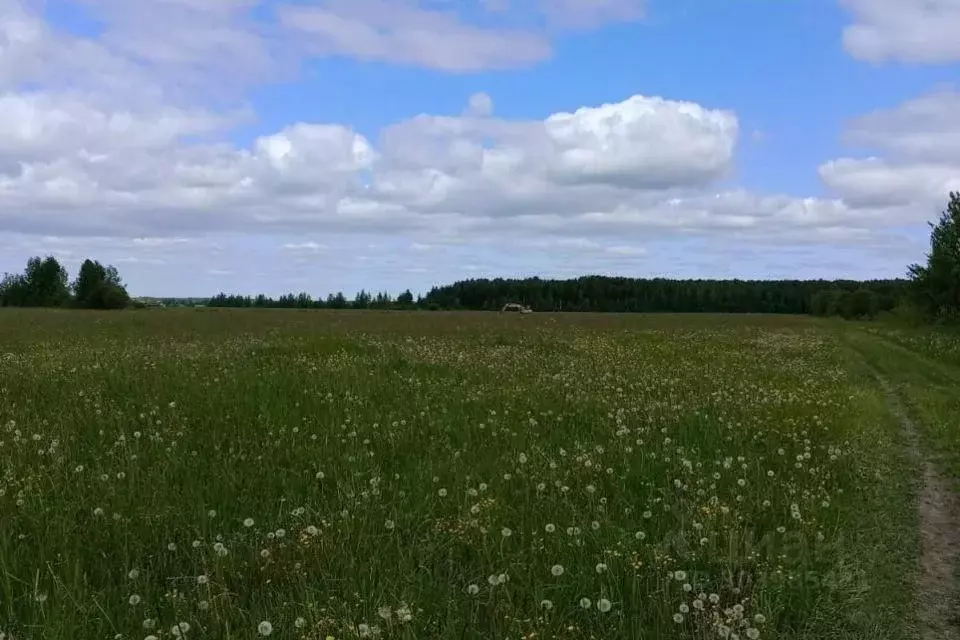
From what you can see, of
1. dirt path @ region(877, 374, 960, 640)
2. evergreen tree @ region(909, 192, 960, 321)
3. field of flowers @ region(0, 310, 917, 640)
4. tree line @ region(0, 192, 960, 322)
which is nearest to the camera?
field of flowers @ region(0, 310, 917, 640)

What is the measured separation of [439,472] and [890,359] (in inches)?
846

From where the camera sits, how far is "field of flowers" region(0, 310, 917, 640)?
4371 mm

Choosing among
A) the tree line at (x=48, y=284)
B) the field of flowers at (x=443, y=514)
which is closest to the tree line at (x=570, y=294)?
the tree line at (x=48, y=284)

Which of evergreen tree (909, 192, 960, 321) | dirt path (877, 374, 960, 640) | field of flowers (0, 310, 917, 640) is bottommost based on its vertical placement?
dirt path (877, 374, 960, 640)

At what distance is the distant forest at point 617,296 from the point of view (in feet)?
438

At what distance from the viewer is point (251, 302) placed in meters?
150

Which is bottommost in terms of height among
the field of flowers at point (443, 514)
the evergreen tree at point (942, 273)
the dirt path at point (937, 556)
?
the dirt path at point (937, 556)

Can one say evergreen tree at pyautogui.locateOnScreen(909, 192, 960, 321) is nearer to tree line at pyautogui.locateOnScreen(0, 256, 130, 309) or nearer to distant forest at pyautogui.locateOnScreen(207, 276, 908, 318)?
distant forest at pyautogui.locateOnScreen(207, 276, 908, 318)

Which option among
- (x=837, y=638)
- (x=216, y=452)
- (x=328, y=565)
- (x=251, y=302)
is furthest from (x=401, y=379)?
(x=251, y=302)

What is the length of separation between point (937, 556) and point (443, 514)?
402 cm

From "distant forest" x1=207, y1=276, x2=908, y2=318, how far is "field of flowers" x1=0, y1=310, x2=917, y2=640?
11483 centimetres

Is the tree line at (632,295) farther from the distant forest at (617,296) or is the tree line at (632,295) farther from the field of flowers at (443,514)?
the field of flowers at (443,514)

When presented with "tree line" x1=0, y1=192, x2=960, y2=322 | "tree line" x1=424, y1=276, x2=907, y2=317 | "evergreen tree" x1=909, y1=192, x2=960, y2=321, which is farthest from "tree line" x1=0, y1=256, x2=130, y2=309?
"evergreen tree" x1=909, y1=192, x2=960, y2=321

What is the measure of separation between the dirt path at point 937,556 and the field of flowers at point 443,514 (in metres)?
0.13
